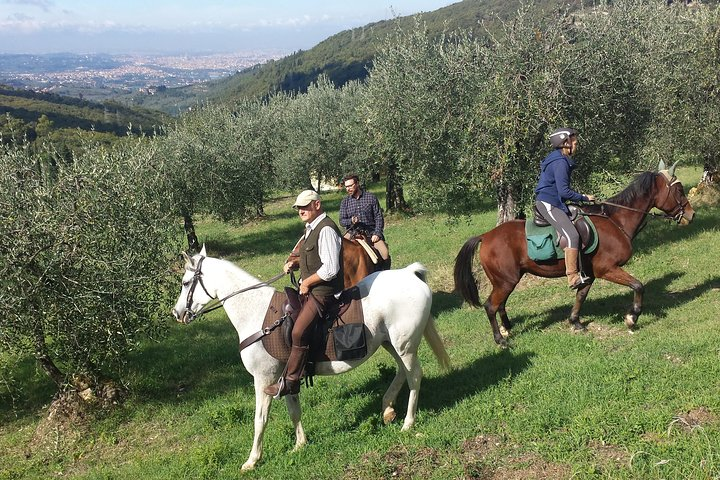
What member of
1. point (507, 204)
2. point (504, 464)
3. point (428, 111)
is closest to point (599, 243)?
point (504, 464)

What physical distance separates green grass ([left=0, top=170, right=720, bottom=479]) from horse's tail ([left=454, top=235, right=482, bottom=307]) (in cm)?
92

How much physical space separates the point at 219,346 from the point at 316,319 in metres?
7.19

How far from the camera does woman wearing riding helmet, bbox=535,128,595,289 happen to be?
875 cm

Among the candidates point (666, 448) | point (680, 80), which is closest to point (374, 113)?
point (680, 80)

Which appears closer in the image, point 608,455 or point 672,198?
point 608,455

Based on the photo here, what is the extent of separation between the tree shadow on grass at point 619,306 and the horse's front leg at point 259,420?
18.3 ft

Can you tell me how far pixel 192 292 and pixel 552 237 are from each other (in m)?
6.50

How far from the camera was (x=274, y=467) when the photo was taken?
6387 millimetres

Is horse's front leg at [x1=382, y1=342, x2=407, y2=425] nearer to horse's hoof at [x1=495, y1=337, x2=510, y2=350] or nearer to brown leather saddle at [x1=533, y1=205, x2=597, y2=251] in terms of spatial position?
horse's hoof at [x1=495, y1=337, x2=510, y2=350]

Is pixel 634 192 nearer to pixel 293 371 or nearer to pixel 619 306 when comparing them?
pixel 619 306

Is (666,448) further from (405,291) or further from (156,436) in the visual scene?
(156,436)

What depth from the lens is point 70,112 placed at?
474 feet

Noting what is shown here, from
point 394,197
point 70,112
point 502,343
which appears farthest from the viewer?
point 70,112

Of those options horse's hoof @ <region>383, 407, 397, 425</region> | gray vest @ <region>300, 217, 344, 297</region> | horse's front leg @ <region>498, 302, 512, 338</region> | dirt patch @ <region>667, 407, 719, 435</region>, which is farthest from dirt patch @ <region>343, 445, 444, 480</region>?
horse's front leg @ <region>498, 302, 512, 338</region>
